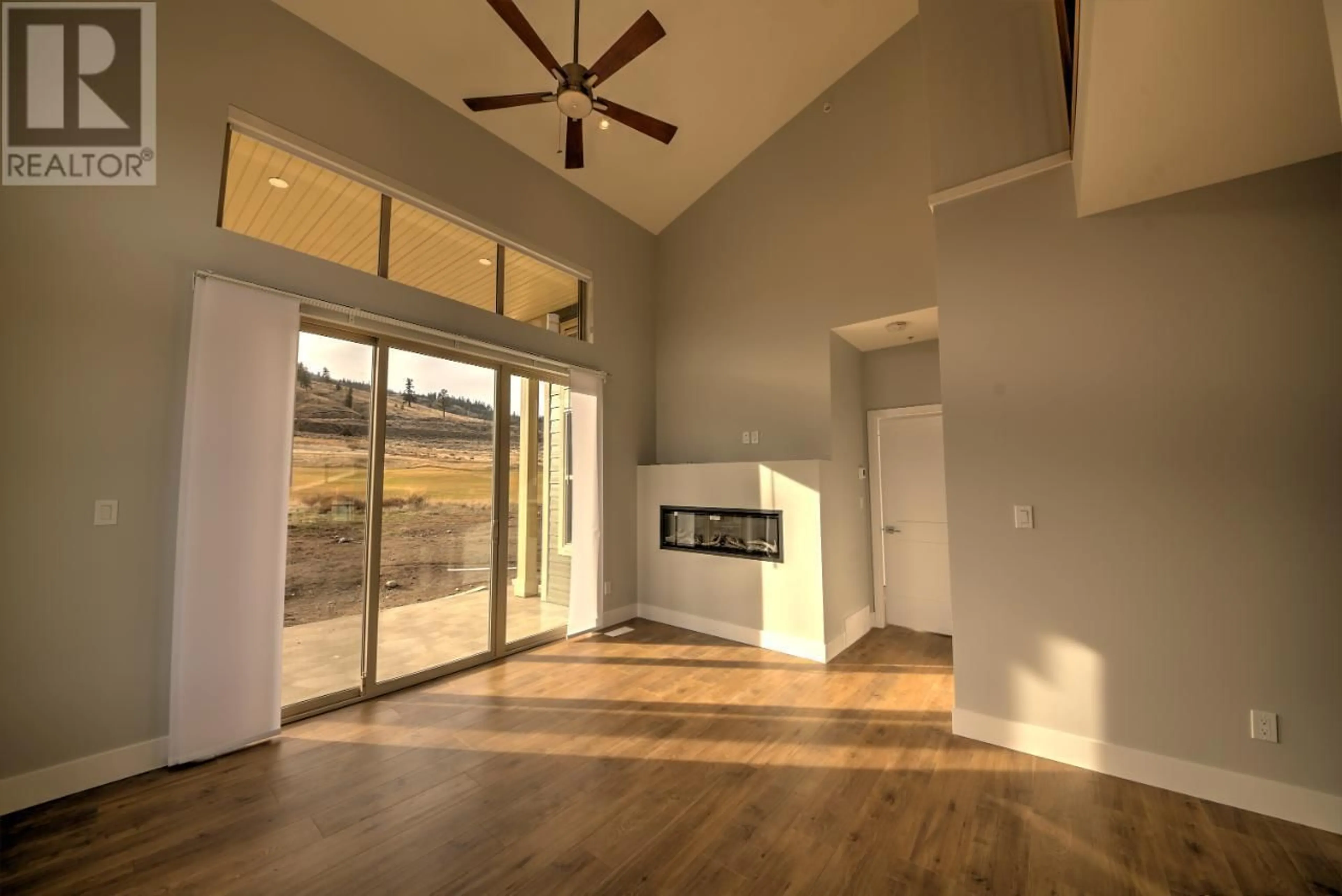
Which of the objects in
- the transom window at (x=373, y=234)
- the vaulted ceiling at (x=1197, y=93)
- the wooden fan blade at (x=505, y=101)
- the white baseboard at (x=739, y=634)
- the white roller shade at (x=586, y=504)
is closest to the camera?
the vaulted ceiling at (x=1197, y=93)

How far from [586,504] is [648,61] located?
3.63 m

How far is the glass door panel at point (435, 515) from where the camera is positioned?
349cm

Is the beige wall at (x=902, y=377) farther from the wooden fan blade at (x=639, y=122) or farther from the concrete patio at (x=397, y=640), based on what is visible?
the concrete patio at (x=397, y=640)

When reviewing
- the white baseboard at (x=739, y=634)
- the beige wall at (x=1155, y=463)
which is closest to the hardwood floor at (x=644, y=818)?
the beige wall at (x=1155, y=463)

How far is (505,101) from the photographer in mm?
2914

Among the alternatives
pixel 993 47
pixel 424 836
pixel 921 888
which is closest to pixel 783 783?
pixel 921 888

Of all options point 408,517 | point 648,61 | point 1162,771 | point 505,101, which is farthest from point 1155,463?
point 408,517

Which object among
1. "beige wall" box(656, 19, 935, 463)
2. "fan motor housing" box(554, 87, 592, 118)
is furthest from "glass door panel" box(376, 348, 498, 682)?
"beige wall" box(656, 19, 935, 463)

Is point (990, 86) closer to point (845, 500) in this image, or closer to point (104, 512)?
point (845, 500)

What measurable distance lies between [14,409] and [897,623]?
608 centimetres

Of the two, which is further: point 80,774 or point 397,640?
point 397,640

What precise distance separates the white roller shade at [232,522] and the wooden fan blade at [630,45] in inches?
86.7

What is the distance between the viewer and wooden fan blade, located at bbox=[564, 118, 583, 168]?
318 centimetres

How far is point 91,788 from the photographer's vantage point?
2365 mm
